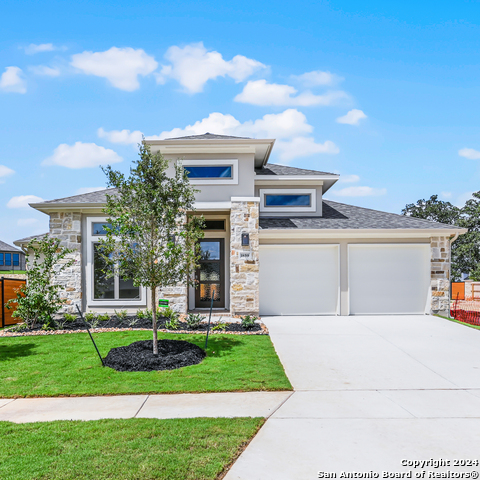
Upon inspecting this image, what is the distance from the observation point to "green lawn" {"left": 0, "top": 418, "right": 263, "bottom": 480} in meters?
3.14

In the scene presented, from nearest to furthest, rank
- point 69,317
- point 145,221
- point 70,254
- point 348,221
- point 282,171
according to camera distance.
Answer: point 145,221 < point 69,317 < point 70,254 < point 348,221 < point 282,171

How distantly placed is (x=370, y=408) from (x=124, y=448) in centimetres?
303

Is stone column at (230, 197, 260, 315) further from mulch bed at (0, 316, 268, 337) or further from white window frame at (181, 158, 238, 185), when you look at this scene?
mulch bed at (0, 316, 268, 337)

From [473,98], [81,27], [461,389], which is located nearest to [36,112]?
[81,27]

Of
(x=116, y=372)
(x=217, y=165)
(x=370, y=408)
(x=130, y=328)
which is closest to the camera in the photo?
(x=370, y=408)

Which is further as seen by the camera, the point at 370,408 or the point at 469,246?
the point at 469,246

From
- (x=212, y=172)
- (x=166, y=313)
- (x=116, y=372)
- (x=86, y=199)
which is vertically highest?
(x=212, y=172)

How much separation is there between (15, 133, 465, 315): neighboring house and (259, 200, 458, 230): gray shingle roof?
0.12ft

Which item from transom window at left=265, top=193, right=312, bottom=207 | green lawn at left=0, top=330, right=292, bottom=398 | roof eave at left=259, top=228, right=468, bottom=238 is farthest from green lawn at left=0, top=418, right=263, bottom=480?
transom window at left=265, top=193, right=312, bottom=207

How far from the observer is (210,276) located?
12.5 m

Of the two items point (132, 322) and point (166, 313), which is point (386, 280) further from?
point (132, 322)

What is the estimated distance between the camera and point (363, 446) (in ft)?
11.9

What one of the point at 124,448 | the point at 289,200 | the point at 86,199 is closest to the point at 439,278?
the point at 289,200

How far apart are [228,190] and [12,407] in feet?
26.4
